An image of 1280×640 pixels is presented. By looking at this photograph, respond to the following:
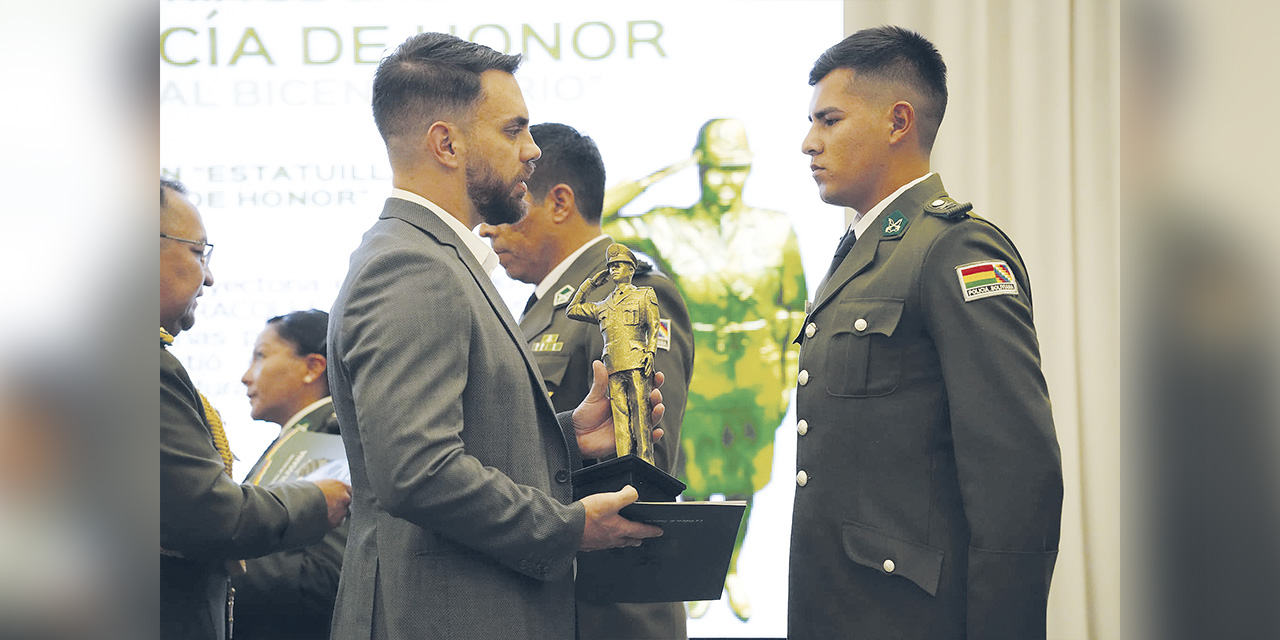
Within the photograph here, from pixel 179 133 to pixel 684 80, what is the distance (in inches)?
89.3

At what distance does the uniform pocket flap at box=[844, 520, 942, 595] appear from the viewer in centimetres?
181

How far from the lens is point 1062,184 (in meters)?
4.27

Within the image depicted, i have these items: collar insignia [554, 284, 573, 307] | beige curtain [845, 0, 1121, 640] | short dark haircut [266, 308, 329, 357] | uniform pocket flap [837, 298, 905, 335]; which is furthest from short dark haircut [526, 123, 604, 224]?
beige curtain [845, 0, 1121, 640]

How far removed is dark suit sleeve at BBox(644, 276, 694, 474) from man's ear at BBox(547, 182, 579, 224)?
42 centimetres

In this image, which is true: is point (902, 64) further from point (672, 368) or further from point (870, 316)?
point (672, 368)

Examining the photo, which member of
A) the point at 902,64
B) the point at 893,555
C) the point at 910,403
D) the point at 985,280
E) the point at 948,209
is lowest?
the point at 893,555

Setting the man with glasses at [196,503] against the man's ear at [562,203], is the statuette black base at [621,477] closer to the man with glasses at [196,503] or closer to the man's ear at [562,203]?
the man with glasses at [196,503]

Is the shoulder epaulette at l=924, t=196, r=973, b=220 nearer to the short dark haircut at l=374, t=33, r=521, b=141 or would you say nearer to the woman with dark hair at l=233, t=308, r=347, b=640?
the short dark haircut at l=374, t=33, r=521, b=141

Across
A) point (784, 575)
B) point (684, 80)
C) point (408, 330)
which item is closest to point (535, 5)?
point (684, 80)

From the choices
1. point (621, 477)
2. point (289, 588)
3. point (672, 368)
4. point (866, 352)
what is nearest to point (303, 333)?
point (289, 588)

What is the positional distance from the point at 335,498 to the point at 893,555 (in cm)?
133
